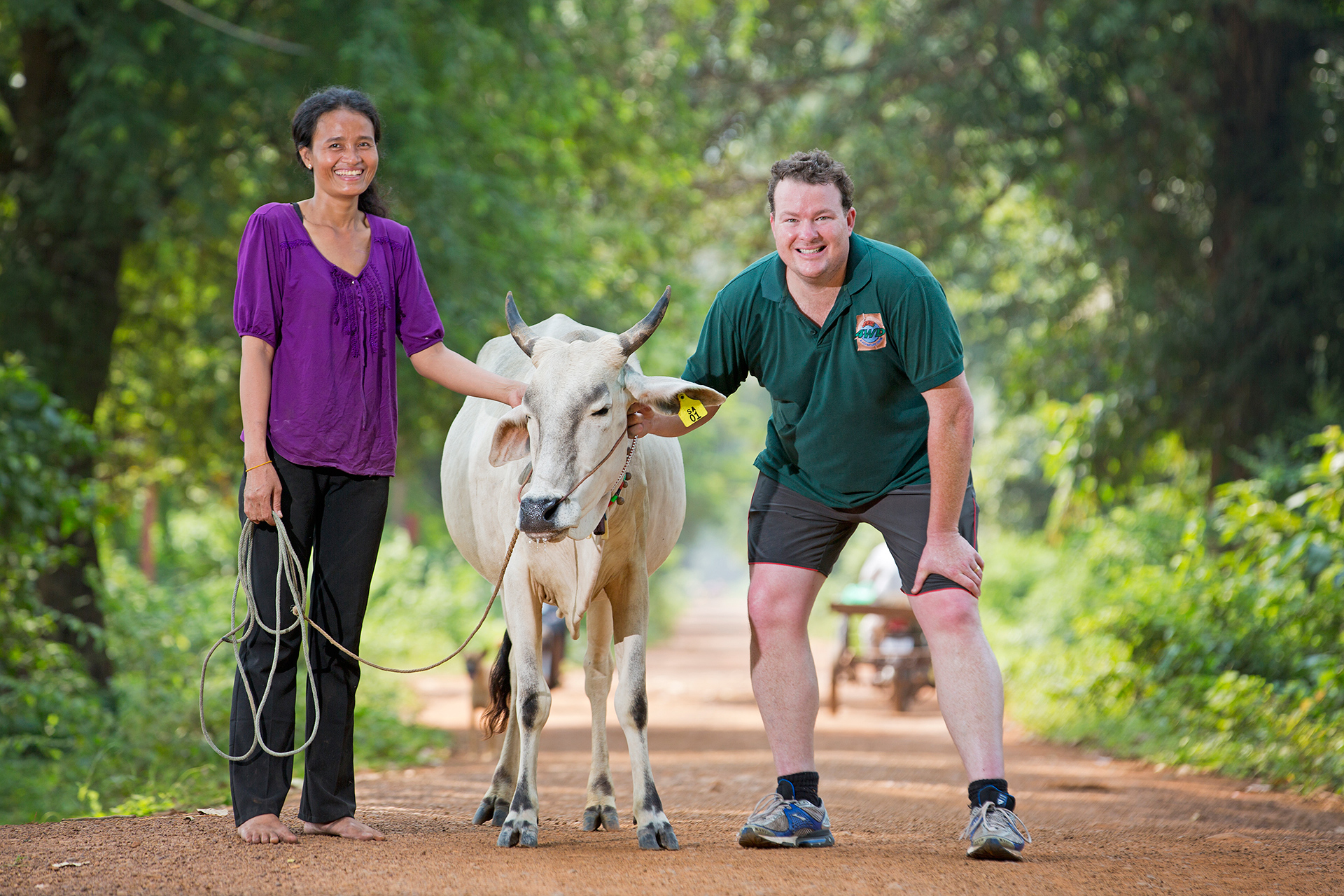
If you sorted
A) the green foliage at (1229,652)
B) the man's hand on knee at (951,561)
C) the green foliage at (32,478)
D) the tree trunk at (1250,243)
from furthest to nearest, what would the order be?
1. the tree trunk at (1250,243)
2. the green foliage at (32,478)
3. the green foliage at (1229,652)
4. the man's hand on knee at (951,561)

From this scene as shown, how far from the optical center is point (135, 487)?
14.4m

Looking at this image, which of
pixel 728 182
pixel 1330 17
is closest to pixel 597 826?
pixel 1330 17

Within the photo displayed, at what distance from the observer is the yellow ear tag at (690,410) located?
178 inches

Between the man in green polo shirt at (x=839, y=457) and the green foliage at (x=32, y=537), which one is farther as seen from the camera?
the green foliage at (x=32, y=537)

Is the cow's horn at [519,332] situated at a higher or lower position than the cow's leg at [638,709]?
higher

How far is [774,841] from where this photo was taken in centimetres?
447

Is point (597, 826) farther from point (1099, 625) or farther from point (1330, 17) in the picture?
point (1330, 17)

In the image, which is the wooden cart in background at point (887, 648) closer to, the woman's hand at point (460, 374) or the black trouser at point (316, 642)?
the woman's hand at point (460, 374)

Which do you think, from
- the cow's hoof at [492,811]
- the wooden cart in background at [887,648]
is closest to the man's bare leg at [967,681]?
the cow's hoof at [492,811]

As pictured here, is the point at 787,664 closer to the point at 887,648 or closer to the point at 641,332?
the point at 641,332

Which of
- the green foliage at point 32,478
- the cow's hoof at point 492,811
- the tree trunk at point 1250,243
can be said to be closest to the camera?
→ the cow's hoof at point 492,811

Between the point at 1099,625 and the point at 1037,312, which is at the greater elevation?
the point at 1037,312

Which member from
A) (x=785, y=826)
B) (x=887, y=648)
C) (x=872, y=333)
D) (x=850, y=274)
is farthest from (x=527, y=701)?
(x=887, y=648)

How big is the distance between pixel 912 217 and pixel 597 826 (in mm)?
11131
